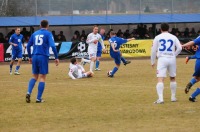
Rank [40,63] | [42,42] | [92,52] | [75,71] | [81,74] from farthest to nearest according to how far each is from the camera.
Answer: [92,52], [81,74], [75,71], [42,42], [40,63]

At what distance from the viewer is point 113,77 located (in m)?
24.0

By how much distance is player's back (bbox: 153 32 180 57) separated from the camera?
14727 mm

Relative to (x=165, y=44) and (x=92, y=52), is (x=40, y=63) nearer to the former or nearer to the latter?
(x=165, y=44)

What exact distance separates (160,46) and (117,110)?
218 cm

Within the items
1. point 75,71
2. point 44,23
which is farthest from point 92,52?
point 44,23

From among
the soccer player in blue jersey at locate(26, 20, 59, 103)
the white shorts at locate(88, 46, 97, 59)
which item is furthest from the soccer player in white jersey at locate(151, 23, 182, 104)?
the white shorts at locate(88, 46, 97, 59)

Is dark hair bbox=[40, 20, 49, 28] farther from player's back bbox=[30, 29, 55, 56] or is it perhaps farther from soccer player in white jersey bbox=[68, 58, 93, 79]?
soccer player in white jersey bbox=[68, 58, 93, 79]

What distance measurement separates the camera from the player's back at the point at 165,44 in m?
14.7

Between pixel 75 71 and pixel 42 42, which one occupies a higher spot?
pixel 42 42

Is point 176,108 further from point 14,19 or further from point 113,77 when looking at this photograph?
point 14,19

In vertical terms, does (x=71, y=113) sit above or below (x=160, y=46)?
below

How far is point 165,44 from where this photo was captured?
14734 millimetres

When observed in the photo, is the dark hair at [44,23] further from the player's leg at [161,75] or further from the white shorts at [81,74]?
the white shorts at [81,74]

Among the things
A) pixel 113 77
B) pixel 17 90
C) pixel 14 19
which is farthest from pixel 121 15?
pixel 17 90
